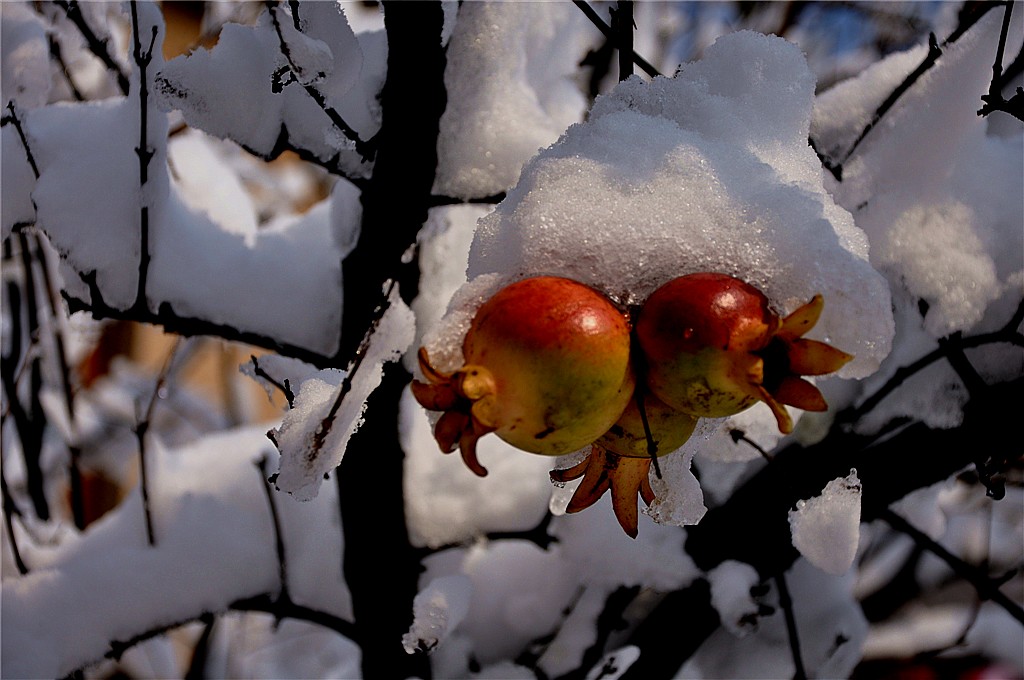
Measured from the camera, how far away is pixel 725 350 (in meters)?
0.57

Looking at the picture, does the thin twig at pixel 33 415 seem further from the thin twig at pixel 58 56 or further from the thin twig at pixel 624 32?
the thin twig at pixel 624 32

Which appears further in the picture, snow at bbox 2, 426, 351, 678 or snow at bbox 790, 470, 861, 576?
snow at bbox 2, 426, 351, 678

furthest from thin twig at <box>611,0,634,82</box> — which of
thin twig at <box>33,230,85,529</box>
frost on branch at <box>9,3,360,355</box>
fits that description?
thin twig at <box>33,230,85,529</box>

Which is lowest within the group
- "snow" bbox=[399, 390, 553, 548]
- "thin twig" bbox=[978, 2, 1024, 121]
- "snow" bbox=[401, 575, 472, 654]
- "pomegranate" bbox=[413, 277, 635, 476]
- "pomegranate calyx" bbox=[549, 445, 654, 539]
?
"snow" bbox=[399, 390, 553, 548]

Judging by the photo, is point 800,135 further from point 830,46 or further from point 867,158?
point 830,46

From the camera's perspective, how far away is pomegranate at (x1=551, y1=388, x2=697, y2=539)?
64 cm

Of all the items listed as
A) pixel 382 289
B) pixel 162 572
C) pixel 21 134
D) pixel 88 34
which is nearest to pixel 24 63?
pixel 88 34

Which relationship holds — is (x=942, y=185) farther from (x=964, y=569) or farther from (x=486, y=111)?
(x=486, y=111)

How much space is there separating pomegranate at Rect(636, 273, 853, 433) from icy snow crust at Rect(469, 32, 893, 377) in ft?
0.22

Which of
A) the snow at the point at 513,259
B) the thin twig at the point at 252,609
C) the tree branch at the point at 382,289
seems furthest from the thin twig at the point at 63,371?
the tree branch at the point at 382,289

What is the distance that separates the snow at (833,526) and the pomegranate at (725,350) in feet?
0.88

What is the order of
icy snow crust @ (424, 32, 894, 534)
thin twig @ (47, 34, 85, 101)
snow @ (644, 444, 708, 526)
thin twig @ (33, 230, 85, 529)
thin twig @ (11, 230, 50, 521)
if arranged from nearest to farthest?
icy snow crust @ (424, 32, 894, 534)
snow @ (644, 444, 708, 526)
thin twig @ (47, 34, 85, 101)
thin twig @ (11, 230, 50, 521)
thin twig @ (33, 230, 85, 529)

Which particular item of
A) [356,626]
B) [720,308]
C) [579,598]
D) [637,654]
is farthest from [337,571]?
[720,308]

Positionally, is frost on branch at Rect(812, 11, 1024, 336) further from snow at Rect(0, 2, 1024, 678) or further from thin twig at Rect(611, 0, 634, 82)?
thin twig at Rect(611, 0, 634, 82)
